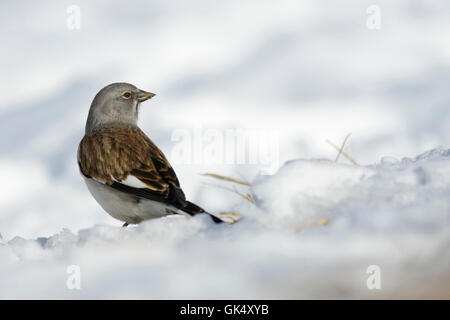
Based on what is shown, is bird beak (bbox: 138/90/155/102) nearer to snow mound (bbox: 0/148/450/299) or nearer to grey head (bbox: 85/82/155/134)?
grey head (bbox: 85/82/155/134)

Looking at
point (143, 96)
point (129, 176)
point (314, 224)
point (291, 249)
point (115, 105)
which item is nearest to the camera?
point (291, 249)

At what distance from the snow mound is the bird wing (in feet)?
2.88

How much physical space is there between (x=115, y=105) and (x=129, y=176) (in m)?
0.89

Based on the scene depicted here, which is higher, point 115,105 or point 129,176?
point 115,105

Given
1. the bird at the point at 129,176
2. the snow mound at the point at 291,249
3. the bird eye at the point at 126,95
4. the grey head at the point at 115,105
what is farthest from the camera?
the bird eye at the point at 126,95

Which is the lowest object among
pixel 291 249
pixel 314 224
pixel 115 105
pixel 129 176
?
pixel 291 249

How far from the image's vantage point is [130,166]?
3748 millimetres

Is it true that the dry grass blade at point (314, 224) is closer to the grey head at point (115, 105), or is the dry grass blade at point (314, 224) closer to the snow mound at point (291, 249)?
the snow mound at point (291, 249)

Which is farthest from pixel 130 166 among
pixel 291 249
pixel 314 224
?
pixel 291 249

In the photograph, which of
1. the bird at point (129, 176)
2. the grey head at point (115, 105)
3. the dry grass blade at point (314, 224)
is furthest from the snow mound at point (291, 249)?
the grey head at point (115, 105)

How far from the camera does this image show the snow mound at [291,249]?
2.02 m

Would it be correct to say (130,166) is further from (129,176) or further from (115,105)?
(115,105)

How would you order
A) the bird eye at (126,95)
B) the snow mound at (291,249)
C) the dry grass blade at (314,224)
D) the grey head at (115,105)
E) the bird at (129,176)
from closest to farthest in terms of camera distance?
the snow mound at (291,249) < the dry grass blade at (314,224) < the bird at (129,176) < the grey head at (115,105) < the bird eye at (126,95)

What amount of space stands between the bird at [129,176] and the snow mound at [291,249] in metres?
0.86
